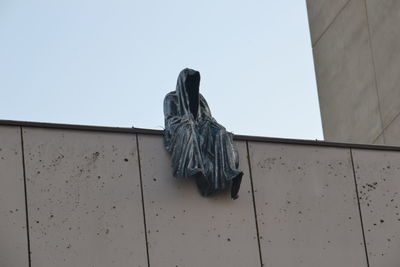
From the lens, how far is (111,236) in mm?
A: 21453

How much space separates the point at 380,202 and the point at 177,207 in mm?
3218

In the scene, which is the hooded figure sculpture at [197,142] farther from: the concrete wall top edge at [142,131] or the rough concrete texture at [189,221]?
the concrete wall top edge at [142,131]

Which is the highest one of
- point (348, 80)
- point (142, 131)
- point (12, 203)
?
point (348, 80)

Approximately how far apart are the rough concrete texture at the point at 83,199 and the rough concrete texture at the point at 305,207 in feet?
6.20

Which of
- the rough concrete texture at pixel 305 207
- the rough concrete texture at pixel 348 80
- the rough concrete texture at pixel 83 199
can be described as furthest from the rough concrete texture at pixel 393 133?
the rough concrete texture at pixel 83 199

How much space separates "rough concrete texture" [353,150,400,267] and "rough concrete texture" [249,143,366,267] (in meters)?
0.16

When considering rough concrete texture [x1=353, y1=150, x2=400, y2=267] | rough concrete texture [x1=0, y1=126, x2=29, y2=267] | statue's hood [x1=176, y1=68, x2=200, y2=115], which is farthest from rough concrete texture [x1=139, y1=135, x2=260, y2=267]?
rough concrete texture [x1=353, y1=150, x2=400, y2=267]

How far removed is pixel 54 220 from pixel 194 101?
2.87 metres

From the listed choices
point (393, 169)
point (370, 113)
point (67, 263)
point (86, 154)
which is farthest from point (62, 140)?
point (370, 113)

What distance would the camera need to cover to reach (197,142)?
2238cm

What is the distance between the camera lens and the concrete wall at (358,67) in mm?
28984

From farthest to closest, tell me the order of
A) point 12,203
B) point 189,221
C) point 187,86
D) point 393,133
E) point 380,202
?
point 393,133
point 380,202
point 187,86
point 189,221
point 12,203

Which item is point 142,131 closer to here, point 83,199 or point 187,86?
point 187,86

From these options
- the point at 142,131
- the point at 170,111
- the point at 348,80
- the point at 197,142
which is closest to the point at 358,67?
the point at 348,80
